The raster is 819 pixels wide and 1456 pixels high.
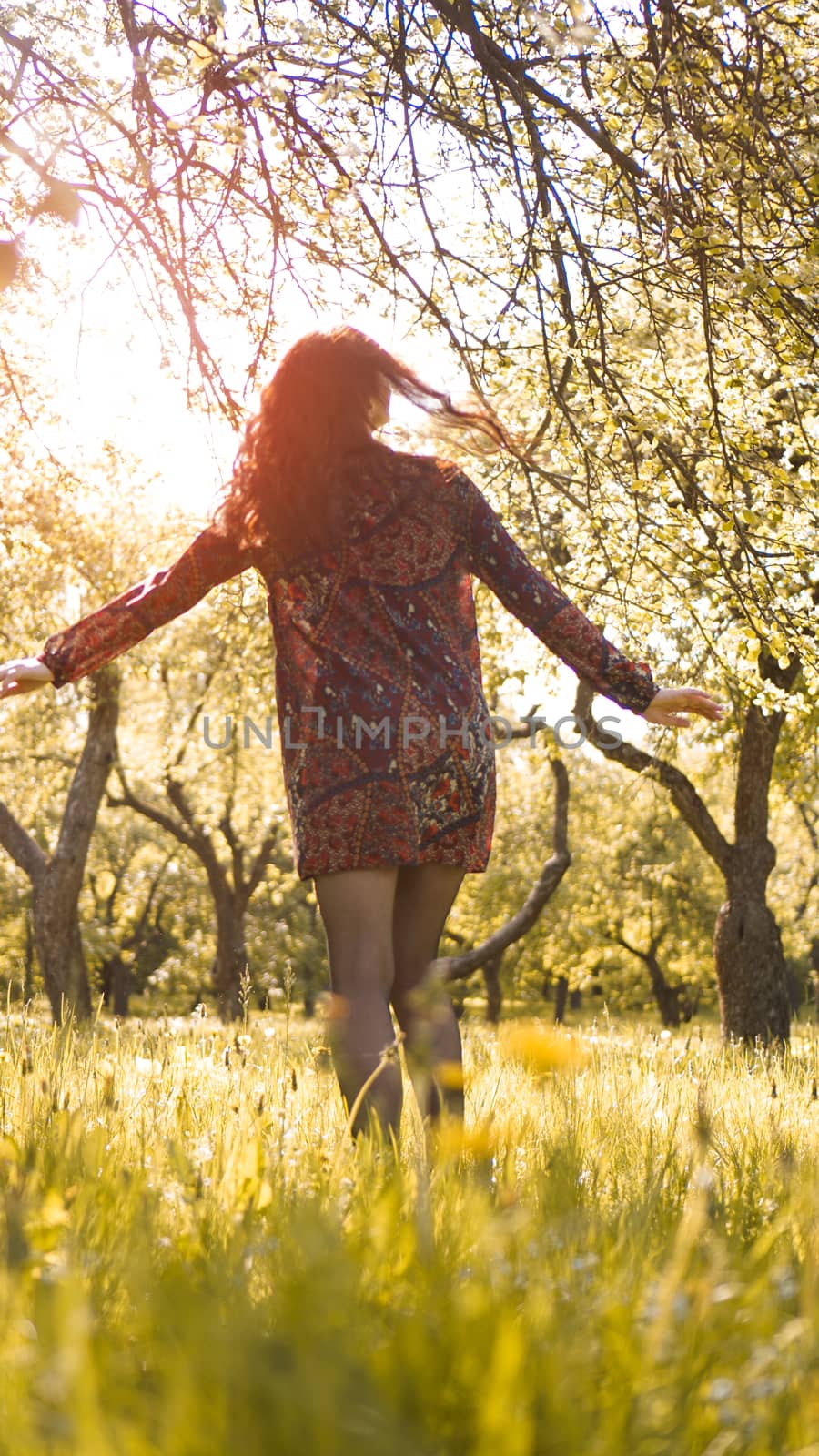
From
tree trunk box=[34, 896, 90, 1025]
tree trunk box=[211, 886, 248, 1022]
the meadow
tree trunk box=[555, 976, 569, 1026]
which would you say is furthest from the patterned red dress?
tree trunk box=[555, 976, 569, 1026]

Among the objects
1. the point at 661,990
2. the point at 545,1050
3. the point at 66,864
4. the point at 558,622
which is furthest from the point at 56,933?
the point at 661,990

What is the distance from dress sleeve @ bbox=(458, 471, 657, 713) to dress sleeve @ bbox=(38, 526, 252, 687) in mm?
597

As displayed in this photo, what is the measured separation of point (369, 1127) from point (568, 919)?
32174 mm

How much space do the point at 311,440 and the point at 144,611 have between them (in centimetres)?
63

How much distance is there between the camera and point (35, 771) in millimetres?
24750

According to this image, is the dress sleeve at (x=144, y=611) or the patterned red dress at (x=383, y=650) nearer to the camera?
the patterned red dress at (x=383, y=650)

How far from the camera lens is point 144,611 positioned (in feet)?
10.1

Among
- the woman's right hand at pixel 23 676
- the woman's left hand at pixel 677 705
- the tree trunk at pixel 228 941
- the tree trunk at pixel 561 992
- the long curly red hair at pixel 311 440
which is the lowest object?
the tree trunk at pixel 561 992

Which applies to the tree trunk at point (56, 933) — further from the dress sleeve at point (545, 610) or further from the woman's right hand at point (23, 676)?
the dress sleeve at point (545, 610)

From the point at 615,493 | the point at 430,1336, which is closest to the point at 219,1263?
the point at 430,1336

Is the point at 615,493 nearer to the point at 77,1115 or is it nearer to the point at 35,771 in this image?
the point at 77,1115

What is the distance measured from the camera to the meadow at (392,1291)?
1.12 metres

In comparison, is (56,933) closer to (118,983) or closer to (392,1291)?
(392,1291)

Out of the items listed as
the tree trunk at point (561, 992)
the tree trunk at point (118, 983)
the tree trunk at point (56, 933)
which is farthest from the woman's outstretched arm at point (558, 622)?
the tree trunk at point (561, 992)
